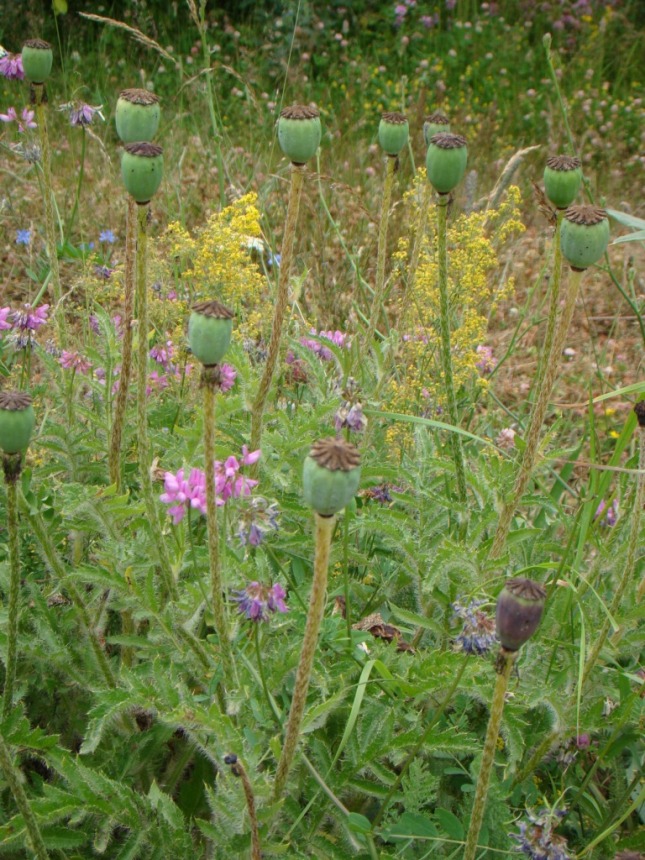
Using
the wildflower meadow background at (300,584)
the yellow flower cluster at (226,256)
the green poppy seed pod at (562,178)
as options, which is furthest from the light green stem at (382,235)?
the green poppy seed pod at (562,178)

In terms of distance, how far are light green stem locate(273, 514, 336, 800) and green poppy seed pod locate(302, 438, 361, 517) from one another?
0.02 meters

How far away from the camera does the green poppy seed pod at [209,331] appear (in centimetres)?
95

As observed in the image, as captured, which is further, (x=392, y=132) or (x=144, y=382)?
(x=392, y=132)

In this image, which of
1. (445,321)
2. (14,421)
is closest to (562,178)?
(445,321)

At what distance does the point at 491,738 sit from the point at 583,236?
0.58 m

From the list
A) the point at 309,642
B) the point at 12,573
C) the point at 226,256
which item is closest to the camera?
the point at 309,642

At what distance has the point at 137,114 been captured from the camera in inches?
45.8

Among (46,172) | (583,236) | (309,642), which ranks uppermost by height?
(583,236)

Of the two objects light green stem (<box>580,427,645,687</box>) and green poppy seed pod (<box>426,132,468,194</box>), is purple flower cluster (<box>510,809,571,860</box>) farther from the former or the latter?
green poppy seed pod (<box>426,132,468,194</box>)

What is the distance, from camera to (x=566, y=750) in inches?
57.6

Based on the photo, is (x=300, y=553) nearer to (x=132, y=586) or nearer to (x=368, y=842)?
(x=132, y=586)

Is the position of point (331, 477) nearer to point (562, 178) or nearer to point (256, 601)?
point (256, 601)

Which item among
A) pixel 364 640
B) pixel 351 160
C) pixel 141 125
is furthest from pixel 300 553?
pixel 351 160

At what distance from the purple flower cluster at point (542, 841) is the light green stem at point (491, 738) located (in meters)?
0.14
